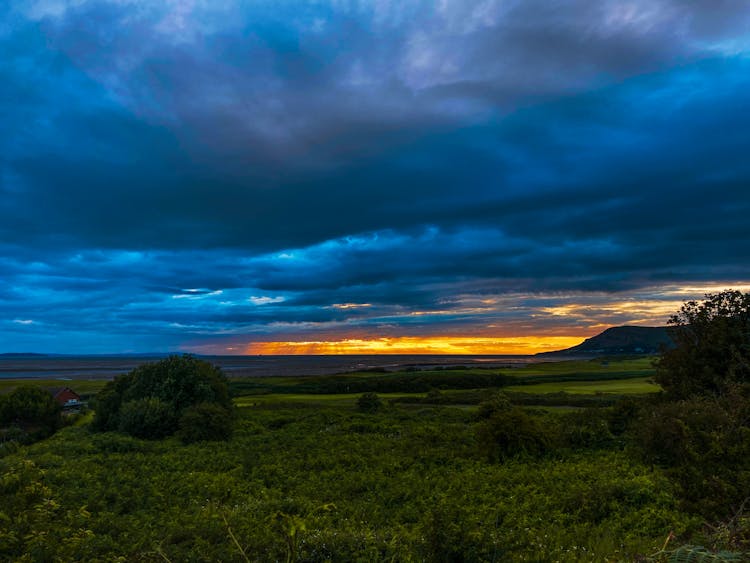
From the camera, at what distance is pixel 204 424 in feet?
115

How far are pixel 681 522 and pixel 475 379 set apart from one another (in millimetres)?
87794

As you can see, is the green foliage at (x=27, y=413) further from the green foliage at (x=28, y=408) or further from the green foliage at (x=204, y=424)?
the green foliage at (x=204, y=424)

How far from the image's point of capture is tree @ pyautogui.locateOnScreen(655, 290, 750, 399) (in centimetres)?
2339

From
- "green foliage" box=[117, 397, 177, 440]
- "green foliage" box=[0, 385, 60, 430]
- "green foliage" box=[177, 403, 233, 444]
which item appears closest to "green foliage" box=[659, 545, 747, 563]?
"green foliage" box=[177, 403, 233, 444]

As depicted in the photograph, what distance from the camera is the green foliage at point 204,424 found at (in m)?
34.6

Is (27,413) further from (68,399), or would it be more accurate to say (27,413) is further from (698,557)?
(698,557)

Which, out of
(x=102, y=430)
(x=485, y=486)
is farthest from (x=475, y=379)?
(x=485, y=486)

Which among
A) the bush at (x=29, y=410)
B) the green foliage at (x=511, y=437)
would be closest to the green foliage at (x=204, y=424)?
the green foliage at (x=511, y=437)

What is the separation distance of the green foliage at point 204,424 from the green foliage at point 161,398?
3.0 inches

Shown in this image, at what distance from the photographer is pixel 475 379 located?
325 feet

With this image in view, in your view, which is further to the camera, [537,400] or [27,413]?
[537,400]

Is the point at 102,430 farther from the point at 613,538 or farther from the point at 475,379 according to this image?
the point at 475,379

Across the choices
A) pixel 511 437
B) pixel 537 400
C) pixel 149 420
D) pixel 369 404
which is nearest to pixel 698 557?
pixel 511 437

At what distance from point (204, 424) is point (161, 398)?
7.66m
